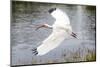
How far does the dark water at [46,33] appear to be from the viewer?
6.99 ft

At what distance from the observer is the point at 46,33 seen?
7.36 feet

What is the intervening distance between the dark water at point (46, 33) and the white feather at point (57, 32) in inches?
1.8

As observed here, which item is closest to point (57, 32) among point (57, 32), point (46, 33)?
point (57, 32)

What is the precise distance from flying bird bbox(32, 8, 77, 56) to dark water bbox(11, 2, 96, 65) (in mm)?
40

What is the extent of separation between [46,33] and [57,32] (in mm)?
143

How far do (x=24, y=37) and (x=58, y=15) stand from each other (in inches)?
19.6

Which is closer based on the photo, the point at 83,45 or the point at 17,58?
the point at 17,58

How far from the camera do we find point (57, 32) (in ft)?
7.52

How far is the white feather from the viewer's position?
224 centimetres

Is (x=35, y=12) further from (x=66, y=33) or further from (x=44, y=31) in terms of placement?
(x=66, y=33)

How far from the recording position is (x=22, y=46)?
215cm

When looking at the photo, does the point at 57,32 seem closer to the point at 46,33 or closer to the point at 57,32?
the point at 57,32
